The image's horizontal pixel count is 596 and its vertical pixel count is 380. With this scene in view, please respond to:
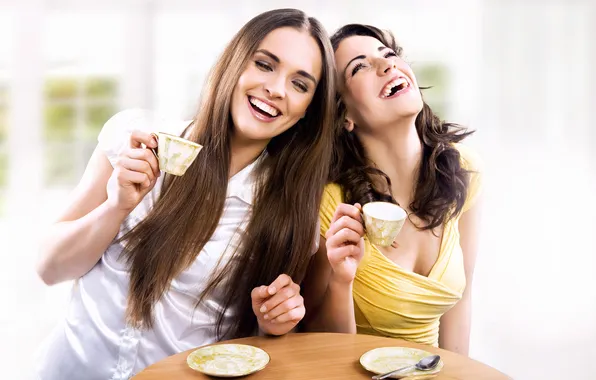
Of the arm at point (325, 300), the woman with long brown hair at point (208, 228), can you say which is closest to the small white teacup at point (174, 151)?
the woman with long brown hair at point (208, 228)

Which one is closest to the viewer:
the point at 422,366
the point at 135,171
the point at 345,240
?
the point at 422,366

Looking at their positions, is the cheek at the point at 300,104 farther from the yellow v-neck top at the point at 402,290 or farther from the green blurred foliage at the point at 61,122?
the green blurred foliage at the point at 61,122

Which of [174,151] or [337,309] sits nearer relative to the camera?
[174,151]

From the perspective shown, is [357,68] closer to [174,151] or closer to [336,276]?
[336,276]

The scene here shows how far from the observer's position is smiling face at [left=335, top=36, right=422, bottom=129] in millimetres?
2252

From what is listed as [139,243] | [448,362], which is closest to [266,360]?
[448,362]

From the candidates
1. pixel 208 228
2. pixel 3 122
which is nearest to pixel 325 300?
pixel 208 228

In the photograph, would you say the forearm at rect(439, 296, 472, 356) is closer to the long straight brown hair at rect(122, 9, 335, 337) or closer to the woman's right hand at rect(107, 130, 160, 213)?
the long straight brown hair at rect(122, 9, 335, 337)

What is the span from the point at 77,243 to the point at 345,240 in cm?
74

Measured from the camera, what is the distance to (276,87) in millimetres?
2010


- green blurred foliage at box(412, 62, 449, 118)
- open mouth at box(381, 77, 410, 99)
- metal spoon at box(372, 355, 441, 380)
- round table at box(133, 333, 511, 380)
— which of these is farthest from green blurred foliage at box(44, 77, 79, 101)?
metal spoon at box(372, 355, 441, 380)

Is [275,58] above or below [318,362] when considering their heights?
above

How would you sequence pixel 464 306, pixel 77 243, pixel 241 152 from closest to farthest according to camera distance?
pixel 77 243
pixel 241 152
pixel 464 306

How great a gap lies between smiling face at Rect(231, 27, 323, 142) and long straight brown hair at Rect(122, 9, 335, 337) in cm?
3
